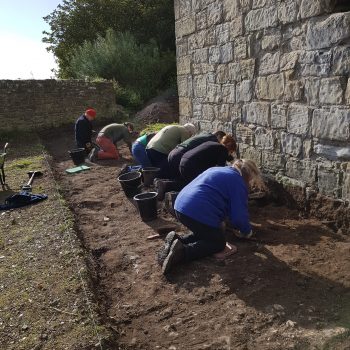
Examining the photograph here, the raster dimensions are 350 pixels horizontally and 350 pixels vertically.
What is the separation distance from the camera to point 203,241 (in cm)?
408

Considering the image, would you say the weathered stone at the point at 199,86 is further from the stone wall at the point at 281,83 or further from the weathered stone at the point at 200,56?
the weathered stone at the point at 200,56

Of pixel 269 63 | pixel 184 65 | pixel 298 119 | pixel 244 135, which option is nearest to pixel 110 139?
pixel 184 65

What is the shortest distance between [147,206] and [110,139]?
4.79m

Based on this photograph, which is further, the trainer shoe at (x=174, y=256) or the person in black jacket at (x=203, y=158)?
the person in black jacket at (x=203, y=158)

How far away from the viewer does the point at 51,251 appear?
4.72 m

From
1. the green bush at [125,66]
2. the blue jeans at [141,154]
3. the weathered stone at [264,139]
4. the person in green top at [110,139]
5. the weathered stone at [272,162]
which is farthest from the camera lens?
the green bush at [125,66]

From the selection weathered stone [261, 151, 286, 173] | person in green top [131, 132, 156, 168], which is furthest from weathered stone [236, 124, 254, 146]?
person in green top [131, 132, 156, 168]

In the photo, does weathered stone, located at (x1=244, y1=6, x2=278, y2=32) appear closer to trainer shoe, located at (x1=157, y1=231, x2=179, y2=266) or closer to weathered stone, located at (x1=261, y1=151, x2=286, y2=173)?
weathered stone, located at (x1=261, y1=151, x2=286, y2=173)

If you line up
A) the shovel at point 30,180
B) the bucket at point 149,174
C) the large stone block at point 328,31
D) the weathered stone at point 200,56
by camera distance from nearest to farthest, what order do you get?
the large stone block at point 328,31, the bucket at point 149,174, the weathered stone at point 200,56, the shovel at point 30,180

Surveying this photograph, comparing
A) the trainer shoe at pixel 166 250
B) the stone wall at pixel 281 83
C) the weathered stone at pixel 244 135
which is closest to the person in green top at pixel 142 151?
the stone wall at pixel 281 83

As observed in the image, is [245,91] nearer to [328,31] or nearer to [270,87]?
[270,87]

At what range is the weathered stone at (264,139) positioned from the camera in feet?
17.8

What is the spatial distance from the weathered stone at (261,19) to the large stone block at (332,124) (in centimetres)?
145

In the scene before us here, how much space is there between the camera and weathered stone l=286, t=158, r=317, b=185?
187 inches
